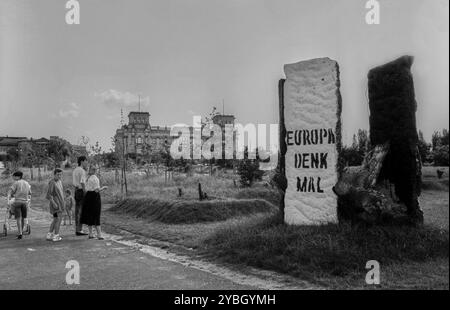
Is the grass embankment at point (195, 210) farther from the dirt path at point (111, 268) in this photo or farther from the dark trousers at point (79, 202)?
the dirt path at point (111, 268)

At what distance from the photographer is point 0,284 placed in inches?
251

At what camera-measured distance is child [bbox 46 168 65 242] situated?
9984mm

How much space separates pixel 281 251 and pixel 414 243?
193 centimetres

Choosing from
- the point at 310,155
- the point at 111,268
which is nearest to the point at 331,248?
the point at 310,155

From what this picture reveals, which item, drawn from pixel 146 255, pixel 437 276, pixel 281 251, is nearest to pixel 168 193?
pixel 146 255

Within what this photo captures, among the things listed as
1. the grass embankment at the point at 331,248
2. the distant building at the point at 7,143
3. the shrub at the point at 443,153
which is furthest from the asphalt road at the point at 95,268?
the distant building at the point at 7,143

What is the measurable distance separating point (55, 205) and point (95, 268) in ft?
10.9
